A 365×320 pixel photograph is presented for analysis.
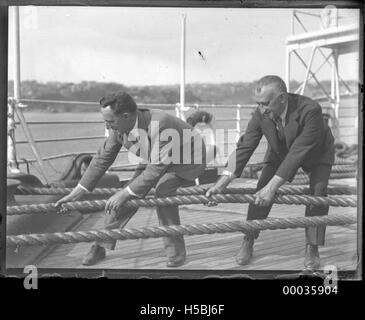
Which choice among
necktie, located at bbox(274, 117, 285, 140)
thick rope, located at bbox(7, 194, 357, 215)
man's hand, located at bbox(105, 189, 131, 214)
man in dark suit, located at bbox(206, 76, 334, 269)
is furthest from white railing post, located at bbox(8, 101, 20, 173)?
necktie, located at bbox(274, 117, 285, 140)

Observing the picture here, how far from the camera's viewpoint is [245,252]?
2748 mm

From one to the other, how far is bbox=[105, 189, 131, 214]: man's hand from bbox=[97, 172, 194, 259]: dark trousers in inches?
0.9

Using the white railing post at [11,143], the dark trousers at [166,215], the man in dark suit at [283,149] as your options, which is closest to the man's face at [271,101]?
the man in dark suit at [283,149]

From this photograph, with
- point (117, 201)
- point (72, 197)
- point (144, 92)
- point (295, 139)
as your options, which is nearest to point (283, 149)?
point (295, 139)

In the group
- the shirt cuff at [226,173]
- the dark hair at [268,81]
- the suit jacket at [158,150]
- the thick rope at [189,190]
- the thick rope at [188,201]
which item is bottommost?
the thick rope at [188,201]

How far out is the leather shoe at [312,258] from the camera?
8.98 feet

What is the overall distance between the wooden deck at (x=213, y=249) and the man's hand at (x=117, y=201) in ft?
0.21

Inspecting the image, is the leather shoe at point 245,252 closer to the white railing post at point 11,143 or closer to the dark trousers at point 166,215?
the dark trousers at point 166,215

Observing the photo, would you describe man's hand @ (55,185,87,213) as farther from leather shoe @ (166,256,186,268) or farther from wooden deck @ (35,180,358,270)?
leather shoe @ (166,256,186,268)

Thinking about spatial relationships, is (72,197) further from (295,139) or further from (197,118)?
(295,139)

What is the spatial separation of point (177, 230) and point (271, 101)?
0.74 metres

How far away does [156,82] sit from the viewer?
2672 millimetres

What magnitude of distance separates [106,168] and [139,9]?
0.75 metres
